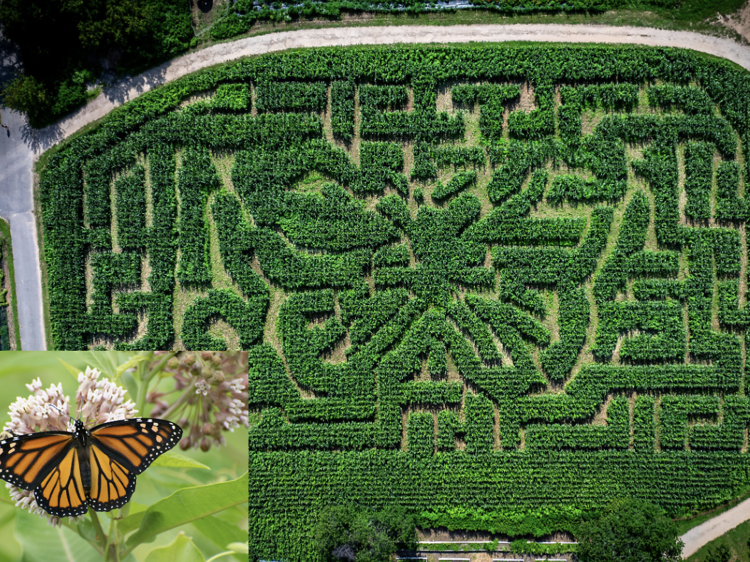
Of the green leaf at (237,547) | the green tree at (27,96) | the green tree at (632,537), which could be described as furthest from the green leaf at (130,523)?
the green tree at (27,96)

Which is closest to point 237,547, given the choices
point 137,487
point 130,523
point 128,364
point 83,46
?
point 130,523

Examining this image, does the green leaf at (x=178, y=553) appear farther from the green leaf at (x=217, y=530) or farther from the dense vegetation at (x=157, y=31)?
the dense vegetation at (x=157, y=31)

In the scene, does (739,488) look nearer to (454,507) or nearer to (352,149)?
(454,507)

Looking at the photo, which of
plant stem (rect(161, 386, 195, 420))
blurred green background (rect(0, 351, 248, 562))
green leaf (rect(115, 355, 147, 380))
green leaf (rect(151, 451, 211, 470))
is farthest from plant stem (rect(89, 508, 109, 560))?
green leaf (rect(115, 355, 147, 380))

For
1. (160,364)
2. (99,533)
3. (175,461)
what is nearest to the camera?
(99,533)

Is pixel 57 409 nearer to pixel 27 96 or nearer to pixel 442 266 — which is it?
pixel 442 266
